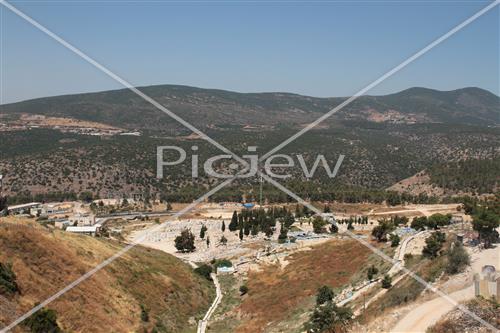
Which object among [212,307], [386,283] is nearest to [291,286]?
[212,307]

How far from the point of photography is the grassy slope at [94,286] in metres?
28.1

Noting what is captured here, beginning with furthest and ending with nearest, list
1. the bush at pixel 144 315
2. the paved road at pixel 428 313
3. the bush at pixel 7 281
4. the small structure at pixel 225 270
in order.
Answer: the small structure at pixel 225 270, the bush at pixel 144 315, the bush at pixel 7 281, the paved road at pixel 428 313

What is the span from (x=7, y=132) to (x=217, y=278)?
13607 cm

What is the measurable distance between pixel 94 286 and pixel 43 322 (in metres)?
7.38

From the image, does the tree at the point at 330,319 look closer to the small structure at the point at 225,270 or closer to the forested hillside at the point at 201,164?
the small structure at the point at 225,270

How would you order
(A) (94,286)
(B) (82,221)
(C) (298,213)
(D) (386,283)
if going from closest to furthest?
(A) (94,286), (D) (386,283), (B) (82,221), (C) (298,213)

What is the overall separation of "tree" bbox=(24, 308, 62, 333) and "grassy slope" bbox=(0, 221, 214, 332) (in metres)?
1.06

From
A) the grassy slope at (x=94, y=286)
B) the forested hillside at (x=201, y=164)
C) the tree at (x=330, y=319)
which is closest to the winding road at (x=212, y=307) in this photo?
the grassy slope at (x=94, y=286)

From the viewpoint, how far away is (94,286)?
105 feet

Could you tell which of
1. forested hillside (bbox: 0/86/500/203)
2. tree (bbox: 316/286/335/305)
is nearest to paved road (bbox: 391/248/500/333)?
tree (bbox: 316/286/335/305)

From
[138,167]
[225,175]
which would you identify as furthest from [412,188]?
[138,167]

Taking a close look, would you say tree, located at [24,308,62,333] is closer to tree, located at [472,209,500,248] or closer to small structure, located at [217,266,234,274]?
small structure, located at [217,266,234,274]

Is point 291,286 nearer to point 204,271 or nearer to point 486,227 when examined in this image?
point 204,271

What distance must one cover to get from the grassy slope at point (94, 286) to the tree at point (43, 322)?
106 cm
